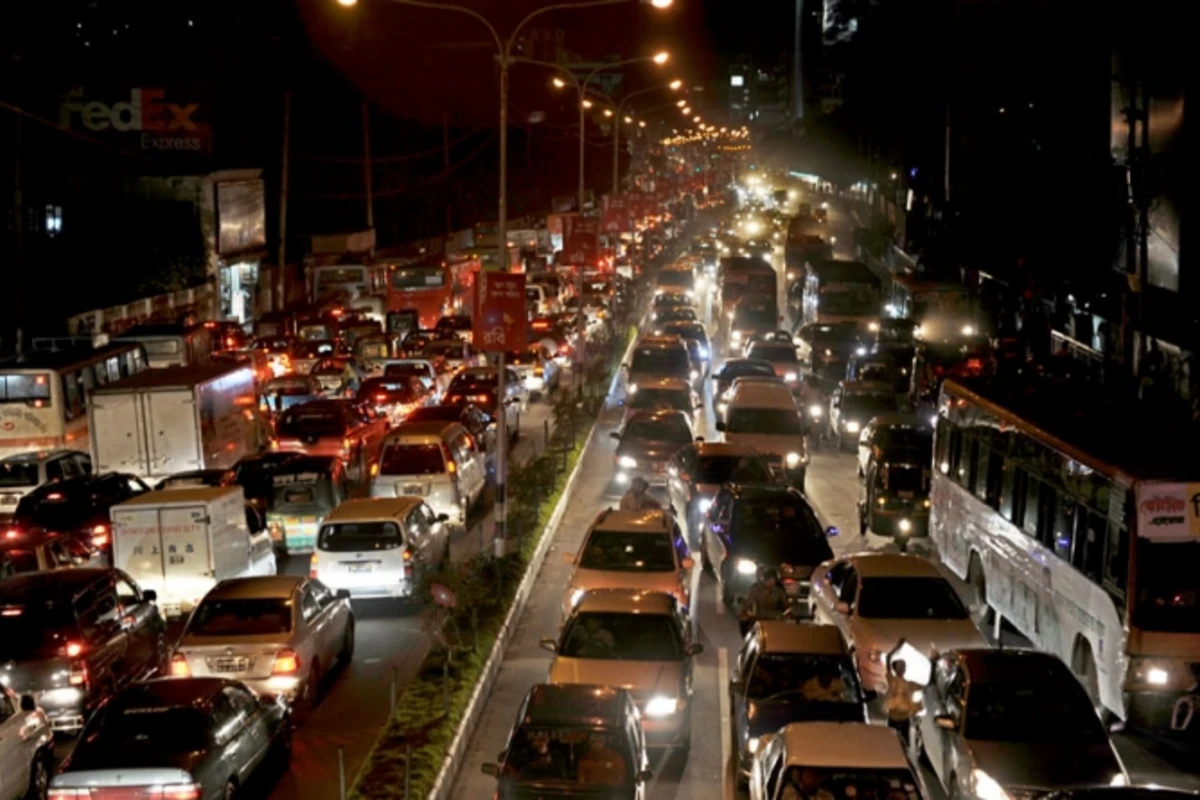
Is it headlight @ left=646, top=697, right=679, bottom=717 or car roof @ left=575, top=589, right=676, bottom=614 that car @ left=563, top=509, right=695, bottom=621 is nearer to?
car roof @ left=575, top=589, right=676, bottom=614

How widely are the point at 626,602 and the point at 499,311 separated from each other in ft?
26.3

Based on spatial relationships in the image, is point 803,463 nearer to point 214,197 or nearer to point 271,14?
point 214,197

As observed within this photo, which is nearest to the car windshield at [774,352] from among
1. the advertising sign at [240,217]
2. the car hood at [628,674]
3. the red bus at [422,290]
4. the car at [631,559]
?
the red bus at [422,290]

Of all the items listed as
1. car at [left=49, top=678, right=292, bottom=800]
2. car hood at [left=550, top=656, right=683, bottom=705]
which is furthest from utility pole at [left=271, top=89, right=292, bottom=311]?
car at [left=49, top=678, right=292, bottom=800]

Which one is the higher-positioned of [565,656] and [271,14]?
[271,14]

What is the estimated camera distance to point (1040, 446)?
1867 centimetres

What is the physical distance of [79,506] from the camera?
84.5ft

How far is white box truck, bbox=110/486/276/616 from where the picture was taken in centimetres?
2155

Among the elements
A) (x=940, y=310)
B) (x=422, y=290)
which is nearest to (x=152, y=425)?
(x=940, y=310)

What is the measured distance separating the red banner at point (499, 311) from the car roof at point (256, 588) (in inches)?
266

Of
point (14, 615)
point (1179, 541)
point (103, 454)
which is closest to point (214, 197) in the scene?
point (103, 454)

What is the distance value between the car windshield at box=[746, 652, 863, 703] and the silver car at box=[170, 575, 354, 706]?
16.5 ft

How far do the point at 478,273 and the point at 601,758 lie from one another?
490 inches

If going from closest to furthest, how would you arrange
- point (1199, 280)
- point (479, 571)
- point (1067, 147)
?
point (479, 571) < point (1199, 280) < point (1067, 147)
